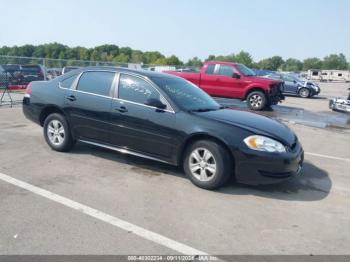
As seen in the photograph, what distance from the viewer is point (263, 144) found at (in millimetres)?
4918

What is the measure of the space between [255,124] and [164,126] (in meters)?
1.30

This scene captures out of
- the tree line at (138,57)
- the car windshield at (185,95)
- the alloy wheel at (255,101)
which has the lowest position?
the alloy wheel at (255,101)

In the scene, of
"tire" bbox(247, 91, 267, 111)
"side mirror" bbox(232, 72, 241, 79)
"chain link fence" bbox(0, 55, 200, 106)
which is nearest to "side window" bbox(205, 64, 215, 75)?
"side mirror" bbox(232, 72, 241, 79)

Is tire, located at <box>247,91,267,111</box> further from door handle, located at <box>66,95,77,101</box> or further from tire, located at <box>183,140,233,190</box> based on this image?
tire, located at <box>183,140,233,190</box>

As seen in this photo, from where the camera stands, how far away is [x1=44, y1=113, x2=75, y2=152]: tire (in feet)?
21.1

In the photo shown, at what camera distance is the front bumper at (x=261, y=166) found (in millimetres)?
4844

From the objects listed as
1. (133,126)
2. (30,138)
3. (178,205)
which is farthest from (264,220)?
(30,138)

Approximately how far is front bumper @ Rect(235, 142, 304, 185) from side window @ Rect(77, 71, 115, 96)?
2475 millimetres

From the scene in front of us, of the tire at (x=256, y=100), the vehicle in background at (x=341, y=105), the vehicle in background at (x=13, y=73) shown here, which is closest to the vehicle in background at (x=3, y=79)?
the vehicle in background at (x=13, y=73)

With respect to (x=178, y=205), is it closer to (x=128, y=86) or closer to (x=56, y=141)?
(x=128, y=86)

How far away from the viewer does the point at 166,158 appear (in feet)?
17.8

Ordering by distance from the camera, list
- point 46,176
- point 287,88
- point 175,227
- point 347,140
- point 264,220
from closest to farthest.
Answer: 1. point 175,227
2. point 264,220
3. point 46,176
4. point 347,140
5. point 287,88

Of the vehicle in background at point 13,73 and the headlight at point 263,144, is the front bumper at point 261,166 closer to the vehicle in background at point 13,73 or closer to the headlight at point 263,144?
the headlight at point 263,144

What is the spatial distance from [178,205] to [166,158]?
107cm
